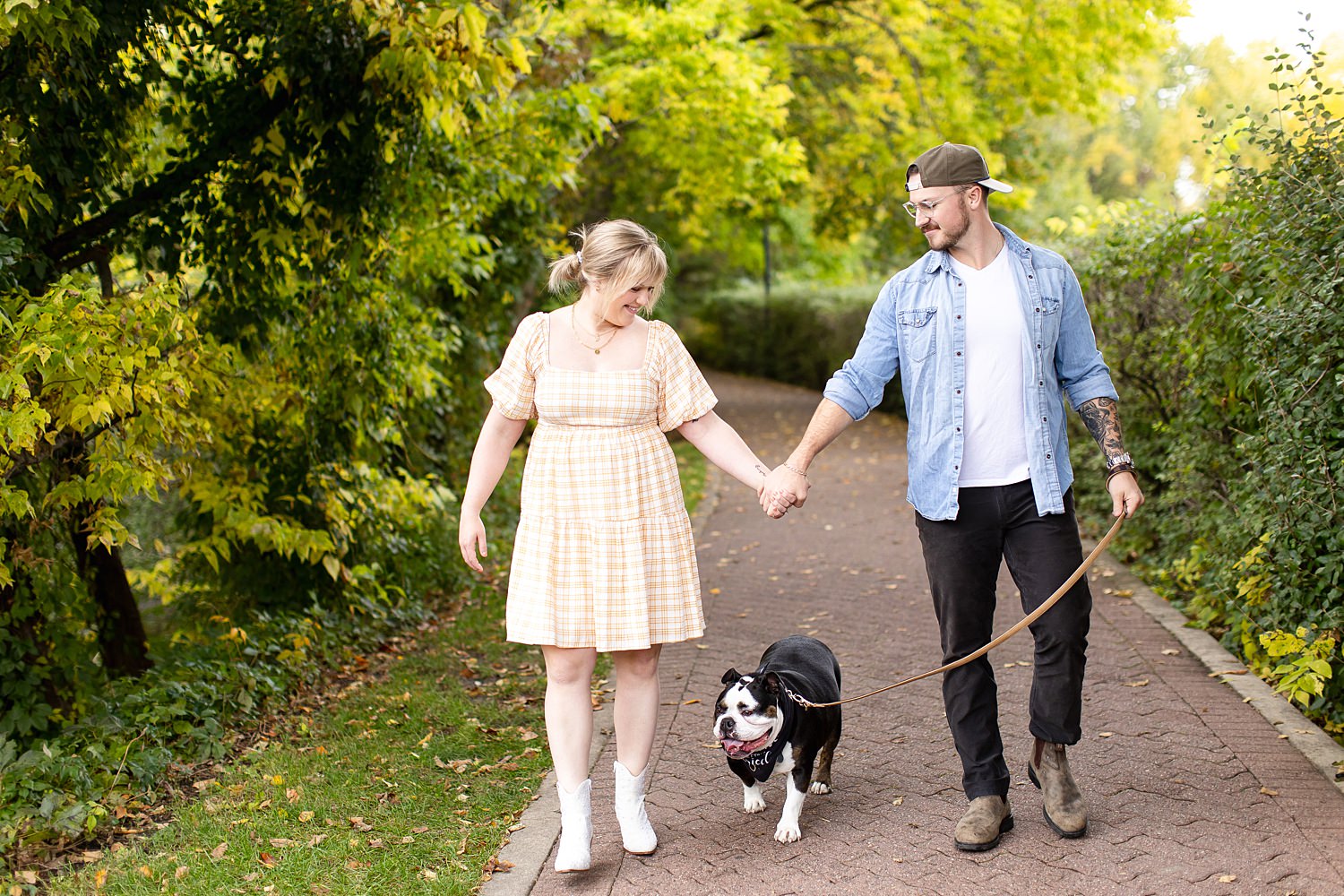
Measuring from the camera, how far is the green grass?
4254 mm

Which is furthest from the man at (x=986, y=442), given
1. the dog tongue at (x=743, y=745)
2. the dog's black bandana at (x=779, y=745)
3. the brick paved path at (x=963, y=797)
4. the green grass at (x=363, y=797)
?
the green grass at (x=363, y=797)

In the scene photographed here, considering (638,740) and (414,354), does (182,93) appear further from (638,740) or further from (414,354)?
(638,740)

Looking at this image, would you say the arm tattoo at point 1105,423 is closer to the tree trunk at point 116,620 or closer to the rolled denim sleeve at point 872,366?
the rolled denim sleeve at point 872,366

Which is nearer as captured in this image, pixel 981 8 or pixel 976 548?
pixel 976 548

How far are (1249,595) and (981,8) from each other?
41.4ft

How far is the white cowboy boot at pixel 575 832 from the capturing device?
4027 mm

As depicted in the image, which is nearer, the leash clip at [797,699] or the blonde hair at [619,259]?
the blonde hair at [619,259]

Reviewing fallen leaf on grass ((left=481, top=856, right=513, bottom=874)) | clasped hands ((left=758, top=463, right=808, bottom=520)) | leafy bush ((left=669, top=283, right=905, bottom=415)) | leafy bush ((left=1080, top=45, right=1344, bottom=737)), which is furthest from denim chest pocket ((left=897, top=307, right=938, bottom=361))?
leafy bush ((left=669, top=283, right=905, bottom=415))

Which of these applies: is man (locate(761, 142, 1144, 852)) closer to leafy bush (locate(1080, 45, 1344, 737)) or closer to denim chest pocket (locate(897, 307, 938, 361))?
denim chest pocket (locate(897, 307, 938, 361))

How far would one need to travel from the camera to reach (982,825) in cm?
408

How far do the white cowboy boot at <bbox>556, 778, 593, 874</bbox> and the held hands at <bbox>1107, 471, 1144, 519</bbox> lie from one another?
1.95m

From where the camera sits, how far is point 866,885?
3895 millimetres

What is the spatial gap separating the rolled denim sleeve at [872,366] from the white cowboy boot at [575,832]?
60.9 inches

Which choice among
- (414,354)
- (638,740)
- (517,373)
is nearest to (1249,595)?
(638,740)
